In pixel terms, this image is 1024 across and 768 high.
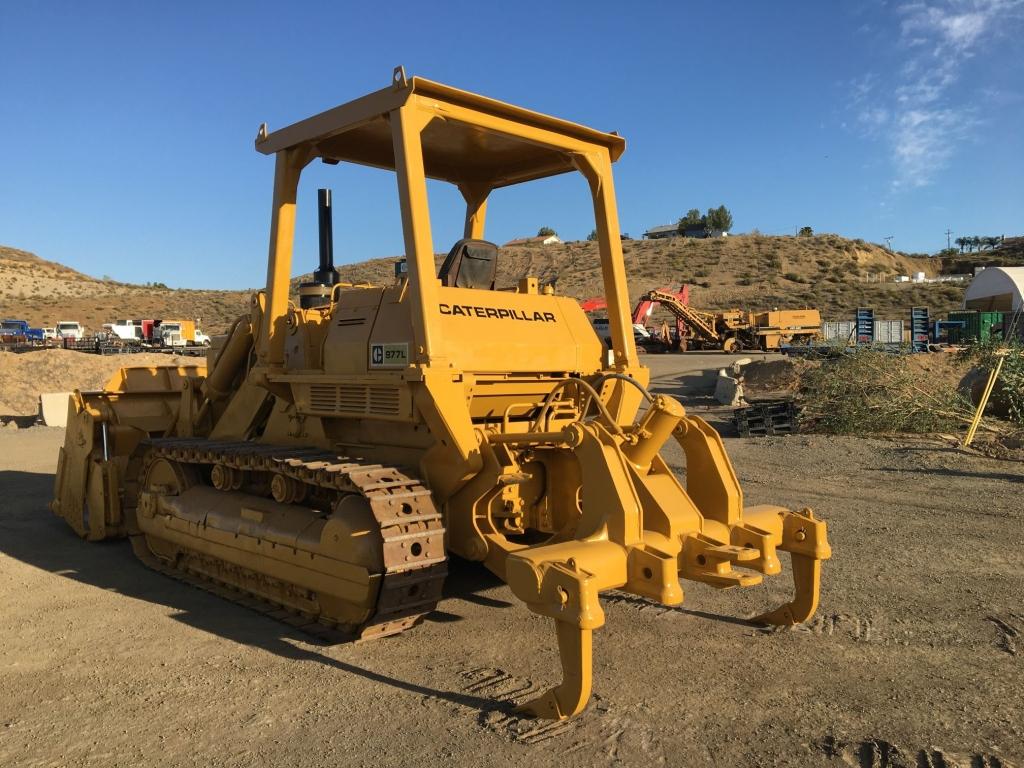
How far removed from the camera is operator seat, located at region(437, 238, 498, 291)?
5.56 m

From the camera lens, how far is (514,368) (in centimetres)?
529

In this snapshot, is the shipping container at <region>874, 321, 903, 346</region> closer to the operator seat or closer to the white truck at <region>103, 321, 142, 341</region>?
the operator seat

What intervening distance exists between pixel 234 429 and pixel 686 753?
4564 millimetres

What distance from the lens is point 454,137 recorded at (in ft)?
18.7

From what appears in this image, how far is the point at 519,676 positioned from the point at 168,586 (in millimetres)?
3256

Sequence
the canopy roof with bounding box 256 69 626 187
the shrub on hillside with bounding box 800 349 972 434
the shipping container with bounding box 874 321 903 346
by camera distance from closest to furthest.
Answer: the canopy roof with bounding box 256 69 626 187
the shrub on hillside with bounding box 800 349 972 434
the shipping container with bounding box 874 321 903 346

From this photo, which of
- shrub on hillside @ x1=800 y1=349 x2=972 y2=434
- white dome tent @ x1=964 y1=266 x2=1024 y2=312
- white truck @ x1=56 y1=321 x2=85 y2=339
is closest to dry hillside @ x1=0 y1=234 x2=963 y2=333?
white truck @ x1=56 y1=321 x2=85 y2=339

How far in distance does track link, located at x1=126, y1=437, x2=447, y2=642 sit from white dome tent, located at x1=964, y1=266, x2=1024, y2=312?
36.9 m

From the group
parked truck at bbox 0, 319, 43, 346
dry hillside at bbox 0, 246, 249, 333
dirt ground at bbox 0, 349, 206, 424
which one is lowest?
dirt ground at bbox 0, 349, 206, 424

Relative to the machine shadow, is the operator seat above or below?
above

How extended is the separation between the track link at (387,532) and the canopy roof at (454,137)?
2.18 meters

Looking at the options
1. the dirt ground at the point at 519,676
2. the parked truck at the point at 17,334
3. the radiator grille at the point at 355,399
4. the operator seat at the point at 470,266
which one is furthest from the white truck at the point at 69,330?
the operator seat at the point at 470,266

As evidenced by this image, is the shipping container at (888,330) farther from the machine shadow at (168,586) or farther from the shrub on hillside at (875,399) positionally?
the machine shadow at (168,586)

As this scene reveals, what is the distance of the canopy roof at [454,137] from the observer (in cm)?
495
